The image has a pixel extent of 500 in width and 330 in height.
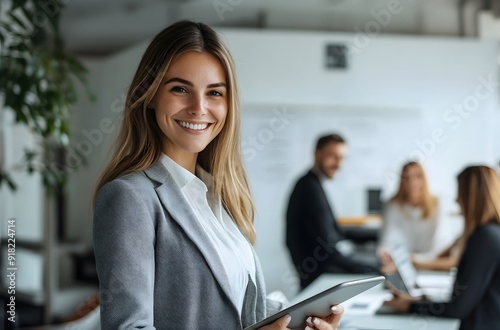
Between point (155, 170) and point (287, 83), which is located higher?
point (287, 83)

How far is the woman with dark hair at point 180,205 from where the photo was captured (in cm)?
121

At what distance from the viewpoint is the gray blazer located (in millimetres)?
1192

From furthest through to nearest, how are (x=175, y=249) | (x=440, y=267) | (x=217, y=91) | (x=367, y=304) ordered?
(x=440, y=267) → (x=367, y=304) → (x=217, y=91) → (x=175, y=249)

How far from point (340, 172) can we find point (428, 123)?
1.11 meters

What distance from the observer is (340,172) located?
7402 millimetres

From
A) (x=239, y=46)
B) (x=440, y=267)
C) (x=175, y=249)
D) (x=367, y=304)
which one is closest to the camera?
(x=175, y=249)

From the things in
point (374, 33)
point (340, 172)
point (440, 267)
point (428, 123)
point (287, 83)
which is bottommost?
point (440, 267)

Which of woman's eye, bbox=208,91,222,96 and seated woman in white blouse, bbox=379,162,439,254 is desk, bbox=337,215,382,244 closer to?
seated woman in white blouse, bbox=379,162,439,254

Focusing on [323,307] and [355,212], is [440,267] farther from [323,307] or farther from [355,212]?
[323,307]

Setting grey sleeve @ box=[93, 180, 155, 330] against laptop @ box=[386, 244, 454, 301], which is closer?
grey sleeve @ box=[93, 180, 155, 330]

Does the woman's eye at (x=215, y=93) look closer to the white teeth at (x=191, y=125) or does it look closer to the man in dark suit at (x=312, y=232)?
the white teeth at (x=191, y=125)

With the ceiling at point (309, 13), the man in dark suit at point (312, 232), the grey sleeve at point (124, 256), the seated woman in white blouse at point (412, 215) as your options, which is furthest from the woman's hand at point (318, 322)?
the ceiling at point (309, 13)

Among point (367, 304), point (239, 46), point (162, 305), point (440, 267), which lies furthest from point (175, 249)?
point (239, 46)

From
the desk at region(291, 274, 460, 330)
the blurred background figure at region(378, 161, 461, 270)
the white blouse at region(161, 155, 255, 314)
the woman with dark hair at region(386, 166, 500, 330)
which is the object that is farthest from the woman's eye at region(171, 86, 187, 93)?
the blurred background figure at region(378, 161, 461, 270)
